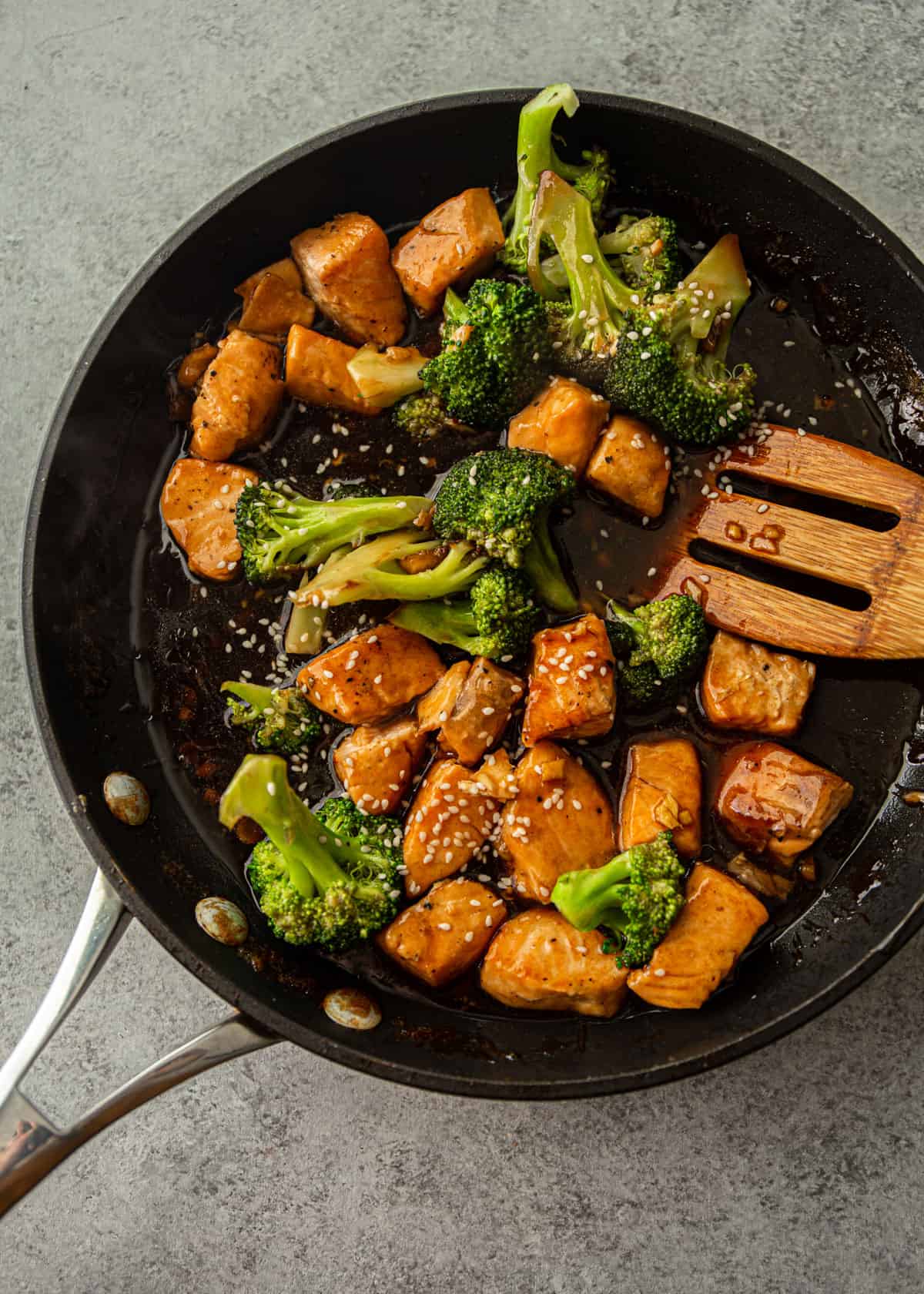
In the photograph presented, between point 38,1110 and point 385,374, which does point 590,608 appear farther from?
point 38,1110

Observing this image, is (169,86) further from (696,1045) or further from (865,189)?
(696,1045)

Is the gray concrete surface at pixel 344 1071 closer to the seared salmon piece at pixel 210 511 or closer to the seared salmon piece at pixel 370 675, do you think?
the seared salmon piece at pixel 210 511

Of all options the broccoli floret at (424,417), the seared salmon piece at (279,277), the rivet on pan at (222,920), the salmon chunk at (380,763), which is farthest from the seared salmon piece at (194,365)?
the rivet on pan at (222,920)

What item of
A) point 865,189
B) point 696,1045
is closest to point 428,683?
point 696,1045

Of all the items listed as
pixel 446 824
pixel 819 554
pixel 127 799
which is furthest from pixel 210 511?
pixel 819 554

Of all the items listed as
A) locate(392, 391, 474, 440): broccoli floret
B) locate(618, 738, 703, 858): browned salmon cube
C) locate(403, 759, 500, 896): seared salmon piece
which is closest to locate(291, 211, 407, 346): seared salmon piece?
locate(392, 391, 474, 440): broccoli floret

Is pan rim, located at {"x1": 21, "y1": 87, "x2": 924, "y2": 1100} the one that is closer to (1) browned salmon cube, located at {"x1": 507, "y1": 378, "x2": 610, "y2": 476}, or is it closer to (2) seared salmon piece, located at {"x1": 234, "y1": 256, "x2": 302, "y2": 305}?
(2) seared salmon piece, located at {"x1": 234, "y1": 256, "x2": 302, "y2": 305}
